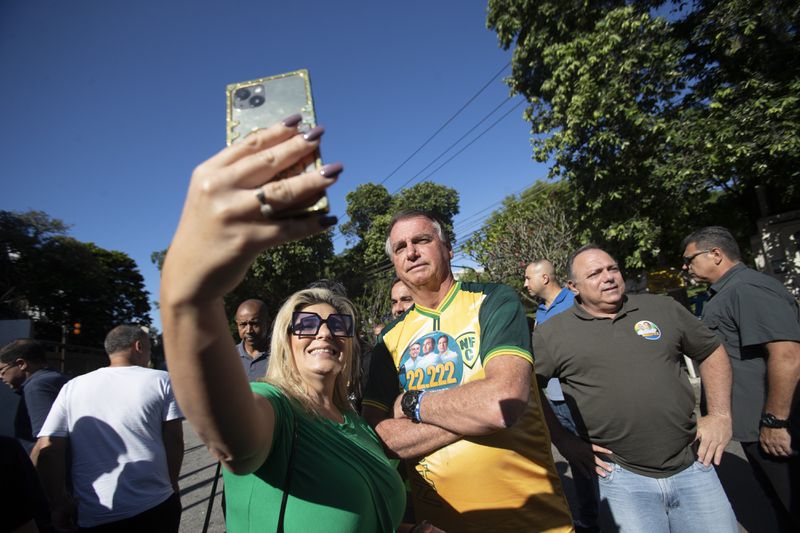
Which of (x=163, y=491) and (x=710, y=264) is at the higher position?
(x=710, y=264)

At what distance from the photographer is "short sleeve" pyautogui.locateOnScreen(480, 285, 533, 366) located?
5.79 feet

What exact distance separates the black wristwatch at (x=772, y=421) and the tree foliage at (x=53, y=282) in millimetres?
36707

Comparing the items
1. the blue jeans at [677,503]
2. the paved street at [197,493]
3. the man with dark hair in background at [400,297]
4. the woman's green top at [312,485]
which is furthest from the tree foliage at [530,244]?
the woman's green top at [312,485]

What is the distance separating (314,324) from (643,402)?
1988mm

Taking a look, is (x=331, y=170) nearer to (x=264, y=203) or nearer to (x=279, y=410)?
(x=264, y=203)

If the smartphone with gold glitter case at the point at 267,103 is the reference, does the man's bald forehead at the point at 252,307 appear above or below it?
below

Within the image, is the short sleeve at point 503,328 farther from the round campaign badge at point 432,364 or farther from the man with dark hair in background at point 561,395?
the man with dark hair in background at point 561,395

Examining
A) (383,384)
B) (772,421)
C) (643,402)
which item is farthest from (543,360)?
(772,421)

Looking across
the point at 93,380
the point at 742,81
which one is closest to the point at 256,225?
the point at 93,380

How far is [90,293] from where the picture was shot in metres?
37.1

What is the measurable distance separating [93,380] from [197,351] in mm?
3215

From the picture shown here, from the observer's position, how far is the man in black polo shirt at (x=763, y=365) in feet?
8.60

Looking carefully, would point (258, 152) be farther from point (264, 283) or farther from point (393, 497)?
point (264, 283)

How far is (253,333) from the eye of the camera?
14.9 ft
